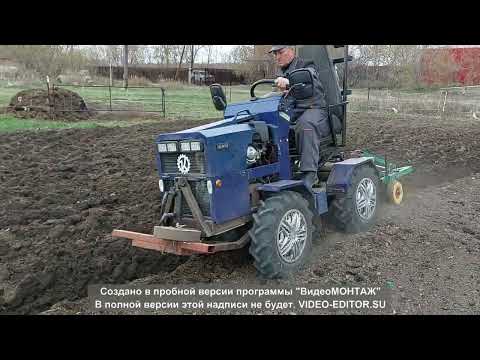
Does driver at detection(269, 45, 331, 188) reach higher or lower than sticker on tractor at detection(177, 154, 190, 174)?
higher

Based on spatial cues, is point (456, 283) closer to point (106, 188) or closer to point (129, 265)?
point (129, 265)

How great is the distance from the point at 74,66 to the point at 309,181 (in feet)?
96.6

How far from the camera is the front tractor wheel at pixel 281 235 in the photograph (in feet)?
15.8

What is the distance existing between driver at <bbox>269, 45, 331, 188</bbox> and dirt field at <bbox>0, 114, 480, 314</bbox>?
3.43ft

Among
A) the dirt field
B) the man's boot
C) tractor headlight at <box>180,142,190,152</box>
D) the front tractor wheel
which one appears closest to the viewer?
the front tractor wheel

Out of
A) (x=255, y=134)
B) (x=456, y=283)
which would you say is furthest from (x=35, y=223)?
Result: (x=456, y=283)

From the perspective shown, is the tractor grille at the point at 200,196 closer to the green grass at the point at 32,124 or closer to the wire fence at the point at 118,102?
the green grass at the point at 32,124

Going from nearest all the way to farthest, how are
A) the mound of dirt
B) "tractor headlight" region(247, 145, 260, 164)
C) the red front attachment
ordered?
1. the red front attachment
2. "tractor headlight" region(247, 145, 260, 164)
3. the mound of dirt

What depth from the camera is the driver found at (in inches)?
228

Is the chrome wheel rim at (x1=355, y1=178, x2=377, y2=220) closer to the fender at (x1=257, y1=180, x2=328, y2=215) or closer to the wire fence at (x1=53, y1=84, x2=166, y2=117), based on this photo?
the fender at (x1=257, y1=180, x2=328, y2=215)

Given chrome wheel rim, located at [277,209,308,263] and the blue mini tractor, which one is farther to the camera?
A: chrome wheel rim, located at [277,209,308,263]

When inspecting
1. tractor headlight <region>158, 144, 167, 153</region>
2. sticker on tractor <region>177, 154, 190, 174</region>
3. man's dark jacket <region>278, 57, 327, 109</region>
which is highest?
man's dark jacket <region>278, 57, 327, 109</region>

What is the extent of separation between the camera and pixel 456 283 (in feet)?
16.0

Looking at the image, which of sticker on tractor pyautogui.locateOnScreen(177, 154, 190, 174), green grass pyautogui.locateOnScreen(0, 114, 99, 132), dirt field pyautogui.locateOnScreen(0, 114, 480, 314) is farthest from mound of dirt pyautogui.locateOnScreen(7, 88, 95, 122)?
sticker on tractor pyautogui.locateOnScreen(177, 154, 190, 174)
